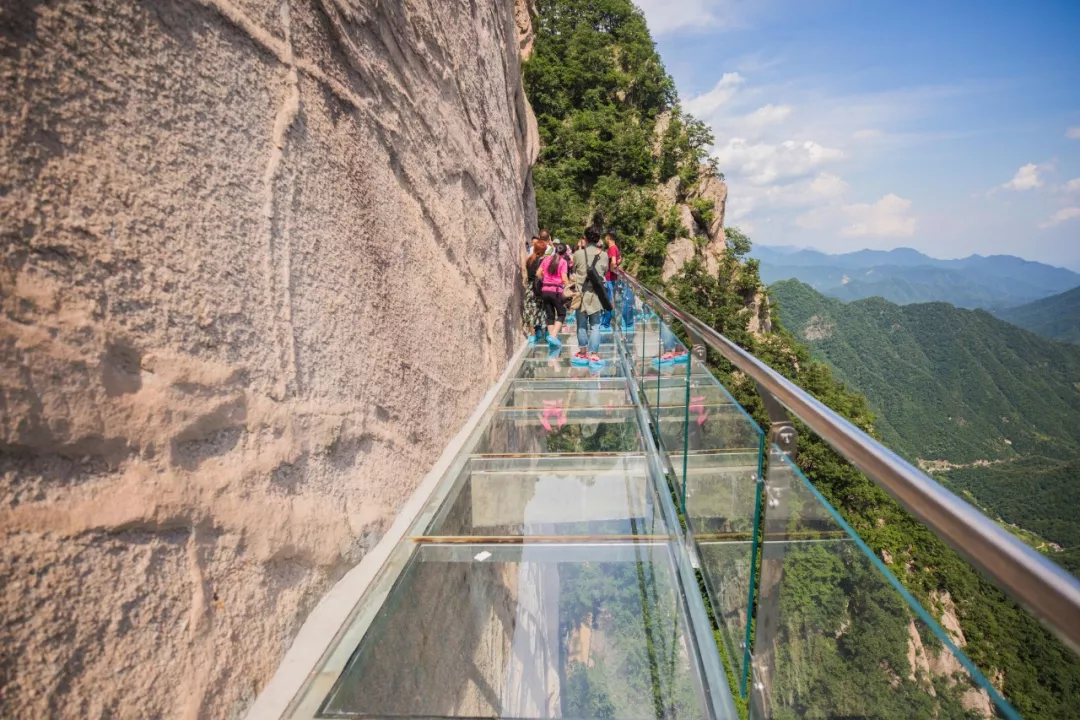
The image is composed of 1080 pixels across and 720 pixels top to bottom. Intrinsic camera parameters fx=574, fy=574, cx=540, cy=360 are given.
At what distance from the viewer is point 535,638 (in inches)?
119

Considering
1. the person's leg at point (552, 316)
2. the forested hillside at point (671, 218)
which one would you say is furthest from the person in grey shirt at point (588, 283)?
the forested hillside at point (671, 218)

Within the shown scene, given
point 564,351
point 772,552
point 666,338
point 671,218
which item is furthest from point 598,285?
point 671,218

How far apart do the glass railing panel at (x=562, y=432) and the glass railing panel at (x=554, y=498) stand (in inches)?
9.0

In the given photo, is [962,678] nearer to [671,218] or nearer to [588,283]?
[588,283]

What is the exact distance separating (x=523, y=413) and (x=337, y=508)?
243cm

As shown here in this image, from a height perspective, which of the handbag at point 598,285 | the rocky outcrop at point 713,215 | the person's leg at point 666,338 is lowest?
the person's leg at point 666,338

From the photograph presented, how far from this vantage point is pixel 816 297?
124438mm

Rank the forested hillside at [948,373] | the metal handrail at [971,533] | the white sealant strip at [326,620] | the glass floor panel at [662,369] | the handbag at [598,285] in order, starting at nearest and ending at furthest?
the metal handrail at [971,533] < the white sealant strip at [326,620] < the glass floor panel at [662,369] < the handbag at [598,285] < the forested hillside at [948,373]

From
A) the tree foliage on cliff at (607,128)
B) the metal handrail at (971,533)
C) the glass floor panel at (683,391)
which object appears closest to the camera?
the metal handrail at (971,533)

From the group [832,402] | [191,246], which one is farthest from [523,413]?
[832,402]

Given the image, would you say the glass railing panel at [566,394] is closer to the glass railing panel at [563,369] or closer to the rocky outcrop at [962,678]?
the glass railing panel at [563,369]

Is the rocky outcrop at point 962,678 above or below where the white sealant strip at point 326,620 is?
above

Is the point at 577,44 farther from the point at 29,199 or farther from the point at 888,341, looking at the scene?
the point at 888,341

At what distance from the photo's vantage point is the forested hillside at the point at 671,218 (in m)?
20.2
